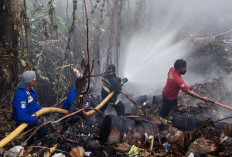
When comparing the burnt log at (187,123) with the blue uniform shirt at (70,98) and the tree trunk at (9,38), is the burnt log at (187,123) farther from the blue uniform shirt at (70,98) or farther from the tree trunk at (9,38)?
the tree trunk at (9,38)

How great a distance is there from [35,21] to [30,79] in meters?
4.55

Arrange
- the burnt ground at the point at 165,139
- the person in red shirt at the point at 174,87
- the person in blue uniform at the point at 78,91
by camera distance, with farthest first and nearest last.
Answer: the person in red shirt at the point at 174,87, the person in blue uniform at the point at 78,91, the burnt ground at the point at 165,139

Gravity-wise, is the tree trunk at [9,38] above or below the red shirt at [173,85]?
above

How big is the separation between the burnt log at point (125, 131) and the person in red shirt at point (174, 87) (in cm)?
119

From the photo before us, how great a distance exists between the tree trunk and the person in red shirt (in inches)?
130

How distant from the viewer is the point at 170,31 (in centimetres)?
1095

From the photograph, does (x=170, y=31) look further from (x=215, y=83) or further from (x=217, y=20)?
(x=215, y=83)

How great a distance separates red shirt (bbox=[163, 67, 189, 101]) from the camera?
428 cm

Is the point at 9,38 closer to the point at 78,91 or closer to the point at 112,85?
the point at 78,91

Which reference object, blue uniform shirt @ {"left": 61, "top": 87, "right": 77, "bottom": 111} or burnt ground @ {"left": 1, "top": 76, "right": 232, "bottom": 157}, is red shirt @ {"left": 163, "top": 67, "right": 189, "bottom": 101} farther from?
blue uniform shirt @ {"left": 61, "top": 87, "right": 77, "bottom": 111}

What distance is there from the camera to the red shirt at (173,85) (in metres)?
4.28

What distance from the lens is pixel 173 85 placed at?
455 centimetres

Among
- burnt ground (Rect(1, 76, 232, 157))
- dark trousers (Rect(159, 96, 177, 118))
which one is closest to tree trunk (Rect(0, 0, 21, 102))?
burnt ground (Rect(1, 76, 232, 157))

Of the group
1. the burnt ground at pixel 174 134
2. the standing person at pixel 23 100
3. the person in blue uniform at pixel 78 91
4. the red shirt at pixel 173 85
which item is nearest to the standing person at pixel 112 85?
the burnt ground at pixel 174 134
